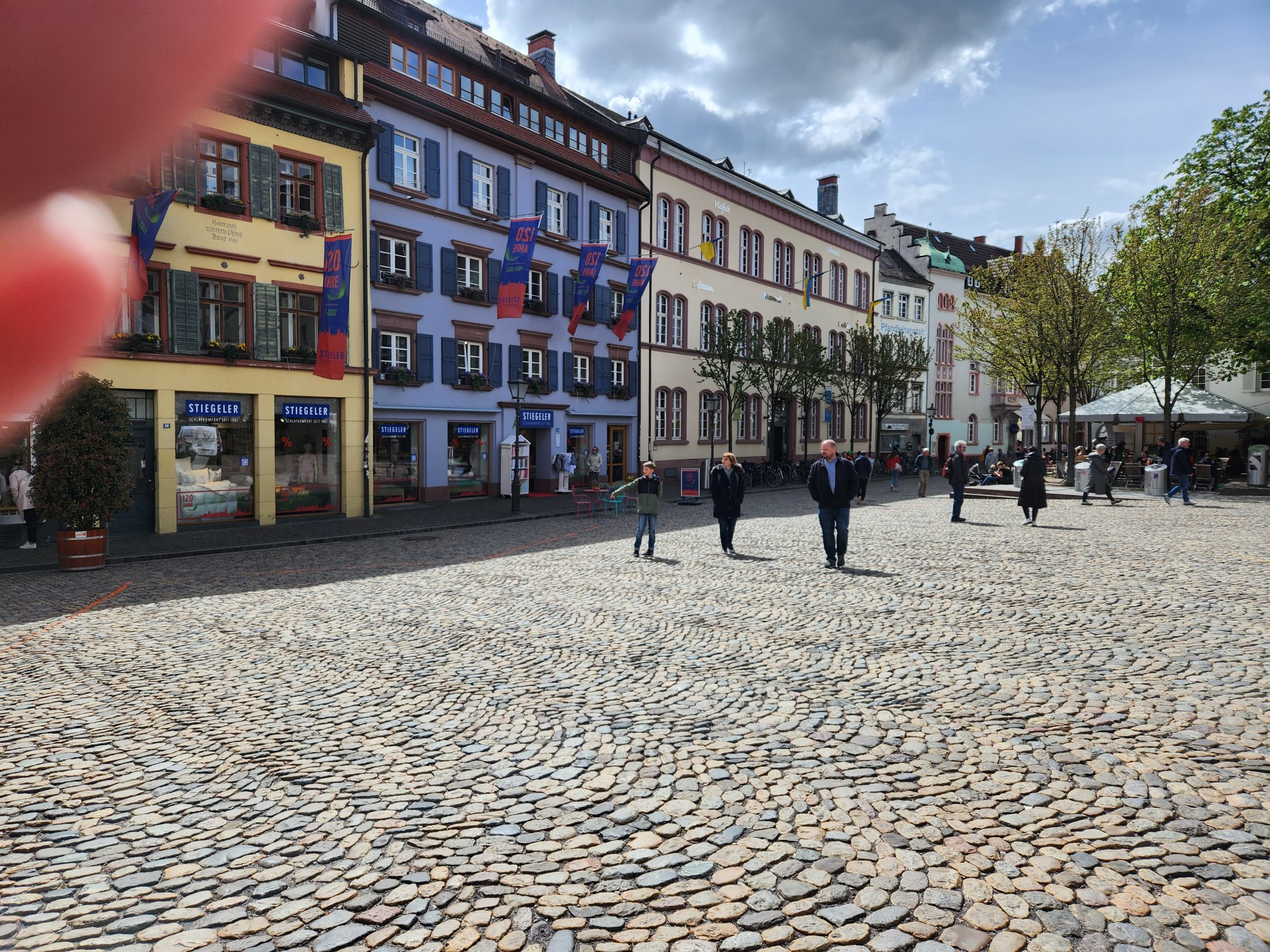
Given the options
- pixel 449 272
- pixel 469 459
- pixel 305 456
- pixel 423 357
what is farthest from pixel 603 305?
pixel 305 456

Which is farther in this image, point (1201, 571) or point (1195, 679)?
point (1201, 571)

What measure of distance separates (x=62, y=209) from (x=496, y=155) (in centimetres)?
3074

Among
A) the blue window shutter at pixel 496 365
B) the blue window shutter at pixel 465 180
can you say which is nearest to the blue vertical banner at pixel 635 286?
the blue window shutter at pixel 496 365

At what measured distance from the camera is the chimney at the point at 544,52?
3578 cm

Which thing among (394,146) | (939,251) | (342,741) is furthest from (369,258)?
(939,251)

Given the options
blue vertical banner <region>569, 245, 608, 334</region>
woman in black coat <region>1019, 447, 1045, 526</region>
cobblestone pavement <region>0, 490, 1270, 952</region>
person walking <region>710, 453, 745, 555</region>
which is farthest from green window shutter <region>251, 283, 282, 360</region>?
woman in black coat <region>1019, 447, 1045, 526</region>

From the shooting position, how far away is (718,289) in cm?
4141

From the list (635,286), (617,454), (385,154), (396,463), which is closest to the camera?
(385,154)

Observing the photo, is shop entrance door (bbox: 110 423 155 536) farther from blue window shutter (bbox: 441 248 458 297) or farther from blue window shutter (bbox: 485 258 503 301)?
blue window shutter (bbox: 485 258 503 301)

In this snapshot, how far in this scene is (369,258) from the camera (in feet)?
81.5

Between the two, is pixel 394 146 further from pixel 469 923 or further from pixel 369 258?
pixel 469 923

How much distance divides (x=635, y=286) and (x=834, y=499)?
71.5 ft

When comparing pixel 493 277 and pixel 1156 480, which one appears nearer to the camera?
pixel 493 277

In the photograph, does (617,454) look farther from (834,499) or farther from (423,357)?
(834,499)
